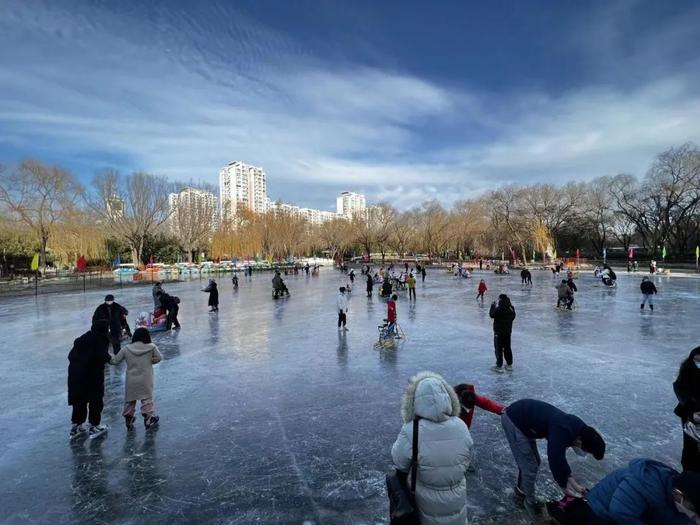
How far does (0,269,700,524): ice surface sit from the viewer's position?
3.99 m

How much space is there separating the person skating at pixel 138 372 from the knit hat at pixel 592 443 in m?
4.77

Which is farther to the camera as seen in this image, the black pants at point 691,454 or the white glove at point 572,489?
the black pants at point 691,454

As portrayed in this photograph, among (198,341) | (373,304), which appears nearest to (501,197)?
(373,304)

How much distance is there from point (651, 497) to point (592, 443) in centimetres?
61

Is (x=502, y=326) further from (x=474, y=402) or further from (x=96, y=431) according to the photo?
(x=96, y=431)

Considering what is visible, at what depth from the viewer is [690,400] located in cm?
348

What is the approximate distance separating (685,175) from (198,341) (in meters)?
54.2

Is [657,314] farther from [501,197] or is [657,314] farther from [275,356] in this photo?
[501,197]

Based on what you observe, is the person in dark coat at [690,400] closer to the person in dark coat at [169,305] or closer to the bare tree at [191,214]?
the person in dark coat at [169,305]

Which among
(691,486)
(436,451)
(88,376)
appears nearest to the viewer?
(691,486)

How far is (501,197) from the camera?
2437 inches

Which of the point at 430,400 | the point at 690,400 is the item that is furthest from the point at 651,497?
the point at 690,400

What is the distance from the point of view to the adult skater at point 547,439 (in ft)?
9.53

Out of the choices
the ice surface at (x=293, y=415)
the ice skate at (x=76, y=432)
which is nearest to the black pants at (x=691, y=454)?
the ice surface at (x=293, y=415)
